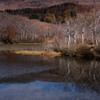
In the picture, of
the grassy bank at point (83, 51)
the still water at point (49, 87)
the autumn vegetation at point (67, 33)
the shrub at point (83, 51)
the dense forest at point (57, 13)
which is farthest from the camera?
the dense forest at point (57, 13)

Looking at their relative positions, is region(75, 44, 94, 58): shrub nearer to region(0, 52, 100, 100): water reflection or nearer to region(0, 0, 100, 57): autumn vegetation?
region(0, 0, 100, 57): autumn vegetation

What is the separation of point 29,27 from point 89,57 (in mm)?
82473

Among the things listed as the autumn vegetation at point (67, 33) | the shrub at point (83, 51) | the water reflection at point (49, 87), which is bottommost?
the water reflection at point (49, 87)

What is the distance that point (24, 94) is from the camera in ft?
30.2

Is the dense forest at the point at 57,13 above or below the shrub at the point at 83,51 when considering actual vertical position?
above

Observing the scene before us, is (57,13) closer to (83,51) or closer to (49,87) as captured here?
(83,51)

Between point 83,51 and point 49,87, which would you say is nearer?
point 49,87

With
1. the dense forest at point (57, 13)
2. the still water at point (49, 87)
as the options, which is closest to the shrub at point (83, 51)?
the still water at point (49, 87)

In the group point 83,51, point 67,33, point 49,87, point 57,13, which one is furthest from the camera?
point 57,13

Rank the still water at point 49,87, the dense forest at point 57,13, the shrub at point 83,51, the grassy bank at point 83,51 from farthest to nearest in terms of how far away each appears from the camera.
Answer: the dense forest at point 57,13, the shrub at point 83,51, the grassy bank at point 83,51, the still water at point 49,87

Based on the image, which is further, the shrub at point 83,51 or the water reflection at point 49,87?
the shrub at point 83,51

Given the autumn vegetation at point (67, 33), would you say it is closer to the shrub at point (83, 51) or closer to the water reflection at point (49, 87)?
the shrub at point (83, 51)

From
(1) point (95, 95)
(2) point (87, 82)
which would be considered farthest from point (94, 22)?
(1) point (95, 95)

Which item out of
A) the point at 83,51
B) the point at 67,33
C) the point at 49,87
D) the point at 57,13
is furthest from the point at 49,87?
the point at 57,13
